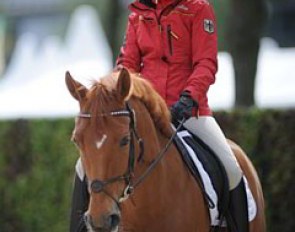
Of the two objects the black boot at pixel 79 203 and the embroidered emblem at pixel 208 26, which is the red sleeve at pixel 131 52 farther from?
the black boot at pixel 79 203

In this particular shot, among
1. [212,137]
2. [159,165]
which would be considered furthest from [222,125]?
[159,165]

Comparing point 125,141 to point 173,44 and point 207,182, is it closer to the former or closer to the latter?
point 207,182

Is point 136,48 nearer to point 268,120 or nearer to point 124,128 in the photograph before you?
point 124,128

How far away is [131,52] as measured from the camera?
243 inches

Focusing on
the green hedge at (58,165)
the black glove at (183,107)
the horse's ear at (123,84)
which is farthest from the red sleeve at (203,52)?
the green hedge at (58,165)

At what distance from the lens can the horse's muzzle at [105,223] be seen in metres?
4.75

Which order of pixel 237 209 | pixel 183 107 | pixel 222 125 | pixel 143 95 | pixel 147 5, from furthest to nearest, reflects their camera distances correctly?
pixel 222 125
pixel 237 209
pixel 147 5
pixel 183 107
pixel 143 95

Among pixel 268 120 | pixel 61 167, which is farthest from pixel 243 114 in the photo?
pixel 61 167

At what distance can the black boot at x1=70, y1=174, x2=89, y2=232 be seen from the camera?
5.70 metres

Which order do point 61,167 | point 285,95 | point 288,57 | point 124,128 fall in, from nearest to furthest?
1. point 124,128
2. point 61,167
3. point 285,95
4. point 288,57

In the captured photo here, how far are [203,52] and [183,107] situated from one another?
51 centimetres

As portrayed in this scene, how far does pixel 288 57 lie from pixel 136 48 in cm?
1043

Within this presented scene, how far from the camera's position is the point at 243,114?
1035 centimetres

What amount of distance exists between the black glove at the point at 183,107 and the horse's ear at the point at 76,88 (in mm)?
816
